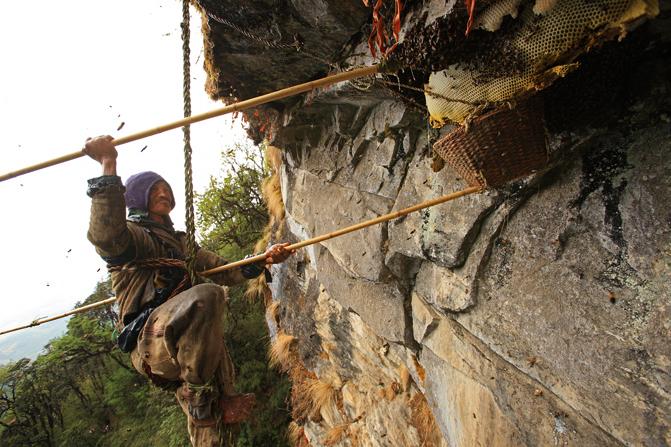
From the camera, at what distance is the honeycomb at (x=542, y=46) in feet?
4.15

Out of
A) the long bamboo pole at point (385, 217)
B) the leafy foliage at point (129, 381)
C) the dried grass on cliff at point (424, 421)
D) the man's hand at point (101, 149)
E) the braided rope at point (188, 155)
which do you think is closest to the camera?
the man's hand at point (101, 149)

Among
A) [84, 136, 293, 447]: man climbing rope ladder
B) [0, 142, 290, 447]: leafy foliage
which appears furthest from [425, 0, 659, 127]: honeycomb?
[0, 142, 290, 447]: leafy foliage

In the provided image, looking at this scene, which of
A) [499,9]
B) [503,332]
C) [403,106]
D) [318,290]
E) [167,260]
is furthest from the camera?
[318,290]

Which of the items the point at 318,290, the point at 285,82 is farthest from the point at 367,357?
the point at 285,82

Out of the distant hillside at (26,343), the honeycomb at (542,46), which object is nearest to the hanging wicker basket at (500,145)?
the honeycomb at (542,46)

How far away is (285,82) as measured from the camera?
363 cm

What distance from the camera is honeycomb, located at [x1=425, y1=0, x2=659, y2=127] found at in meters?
1.26

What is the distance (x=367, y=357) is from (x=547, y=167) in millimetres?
3805

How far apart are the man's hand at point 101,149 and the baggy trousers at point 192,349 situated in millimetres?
1082

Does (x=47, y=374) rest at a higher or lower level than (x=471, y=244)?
lower

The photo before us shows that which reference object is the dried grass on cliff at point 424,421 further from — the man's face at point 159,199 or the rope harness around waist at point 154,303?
the man's face at point 159,199

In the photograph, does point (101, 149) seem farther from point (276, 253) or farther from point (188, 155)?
point (276, 253)

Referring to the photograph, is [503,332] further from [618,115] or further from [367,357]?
[367,357]

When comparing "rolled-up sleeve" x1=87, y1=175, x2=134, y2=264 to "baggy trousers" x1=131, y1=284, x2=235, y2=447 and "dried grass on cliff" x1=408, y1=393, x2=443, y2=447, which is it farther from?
"dried grass on cliff" x1=408, y1=393, x2=443, y2=447
